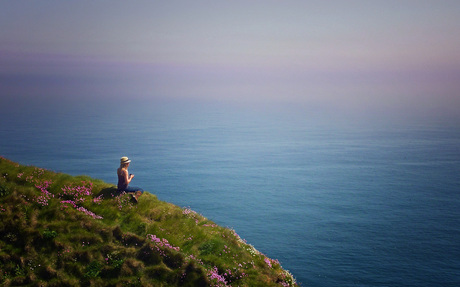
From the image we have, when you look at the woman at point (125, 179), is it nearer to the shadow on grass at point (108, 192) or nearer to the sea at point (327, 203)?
the shadow on grass at point (108, 192)

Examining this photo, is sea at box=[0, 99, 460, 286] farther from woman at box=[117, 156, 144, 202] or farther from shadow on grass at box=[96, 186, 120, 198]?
shadow on grass at box=[96, 186, 120, 198]

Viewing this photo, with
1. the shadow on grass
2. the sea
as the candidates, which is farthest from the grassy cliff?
the sea

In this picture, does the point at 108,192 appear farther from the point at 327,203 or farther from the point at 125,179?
the point at 327,203

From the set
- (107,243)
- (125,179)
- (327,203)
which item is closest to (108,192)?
(125,179)

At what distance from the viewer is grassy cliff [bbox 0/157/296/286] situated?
17.1 metres

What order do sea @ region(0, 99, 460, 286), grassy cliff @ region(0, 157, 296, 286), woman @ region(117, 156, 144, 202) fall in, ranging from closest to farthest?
1. grassy cliff @ region(0, 157, 296, 286)
2. woman @ region(117, 156, 144, 202)
3. sea @ region(0, 99, 460, 286)

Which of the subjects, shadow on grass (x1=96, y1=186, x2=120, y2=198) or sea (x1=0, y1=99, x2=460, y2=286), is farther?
sea (x1=0, y1=99, x2=460, y2=286)

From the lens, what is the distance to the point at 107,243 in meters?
18.9

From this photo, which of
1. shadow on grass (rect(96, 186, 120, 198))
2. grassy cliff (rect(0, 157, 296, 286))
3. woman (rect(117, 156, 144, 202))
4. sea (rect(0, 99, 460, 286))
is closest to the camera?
grassy cliff (rect(0, 157, 296, 286))

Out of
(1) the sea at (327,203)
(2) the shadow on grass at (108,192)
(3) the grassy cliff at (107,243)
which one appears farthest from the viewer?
(1) the sea at (327,203)

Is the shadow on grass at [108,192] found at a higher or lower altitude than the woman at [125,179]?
lower

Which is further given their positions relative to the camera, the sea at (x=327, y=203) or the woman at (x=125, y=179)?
the sea at (x=327, y=203)

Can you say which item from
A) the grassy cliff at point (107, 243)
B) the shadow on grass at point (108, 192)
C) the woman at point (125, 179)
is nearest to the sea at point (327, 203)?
the grassy cliff at point (107, 243)

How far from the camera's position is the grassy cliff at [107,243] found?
17141 millimetres
